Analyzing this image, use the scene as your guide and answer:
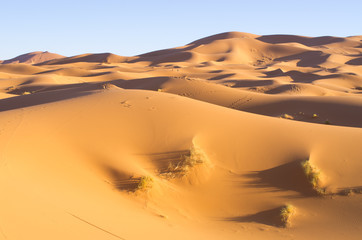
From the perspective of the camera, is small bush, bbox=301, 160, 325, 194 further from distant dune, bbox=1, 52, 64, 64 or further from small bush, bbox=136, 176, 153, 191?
distant dune, bbox=1, 52, 64, 64

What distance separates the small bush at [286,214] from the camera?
5.95 metres

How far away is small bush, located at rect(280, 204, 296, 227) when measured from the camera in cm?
595

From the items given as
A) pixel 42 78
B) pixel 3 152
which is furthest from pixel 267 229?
pixel 42 78

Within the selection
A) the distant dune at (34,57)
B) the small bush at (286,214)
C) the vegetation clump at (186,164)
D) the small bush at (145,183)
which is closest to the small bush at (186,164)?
the vegetation clump at (186,164)

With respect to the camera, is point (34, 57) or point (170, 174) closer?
point (170, 174)

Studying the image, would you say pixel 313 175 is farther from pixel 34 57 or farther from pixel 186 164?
pixel 34 57

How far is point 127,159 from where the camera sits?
24.6ft

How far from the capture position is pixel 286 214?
609 cm

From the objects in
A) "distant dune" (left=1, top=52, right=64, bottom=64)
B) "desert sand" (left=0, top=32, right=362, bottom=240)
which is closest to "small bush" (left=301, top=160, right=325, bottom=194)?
"desert sand" (left=0, top=32, right=362, bottom=240)

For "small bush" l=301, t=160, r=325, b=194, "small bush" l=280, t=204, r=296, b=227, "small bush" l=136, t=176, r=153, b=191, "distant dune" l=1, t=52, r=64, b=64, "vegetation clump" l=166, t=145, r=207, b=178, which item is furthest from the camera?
"distant dune" l=1, t=52, r=64, b=64

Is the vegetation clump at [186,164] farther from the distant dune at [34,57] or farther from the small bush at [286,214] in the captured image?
the distant dune at [34,57]

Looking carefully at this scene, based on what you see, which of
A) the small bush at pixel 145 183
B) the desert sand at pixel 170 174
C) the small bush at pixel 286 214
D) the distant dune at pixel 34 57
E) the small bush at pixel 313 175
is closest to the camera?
the desert sand at pixel 170 174

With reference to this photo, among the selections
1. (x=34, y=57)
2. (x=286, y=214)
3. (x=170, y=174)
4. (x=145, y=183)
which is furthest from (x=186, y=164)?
Answer: (x=34, y=57)

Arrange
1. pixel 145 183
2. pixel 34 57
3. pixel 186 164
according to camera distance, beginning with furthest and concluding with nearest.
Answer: pixel 34 57 < pixel 186 164 < pixel 145 183
